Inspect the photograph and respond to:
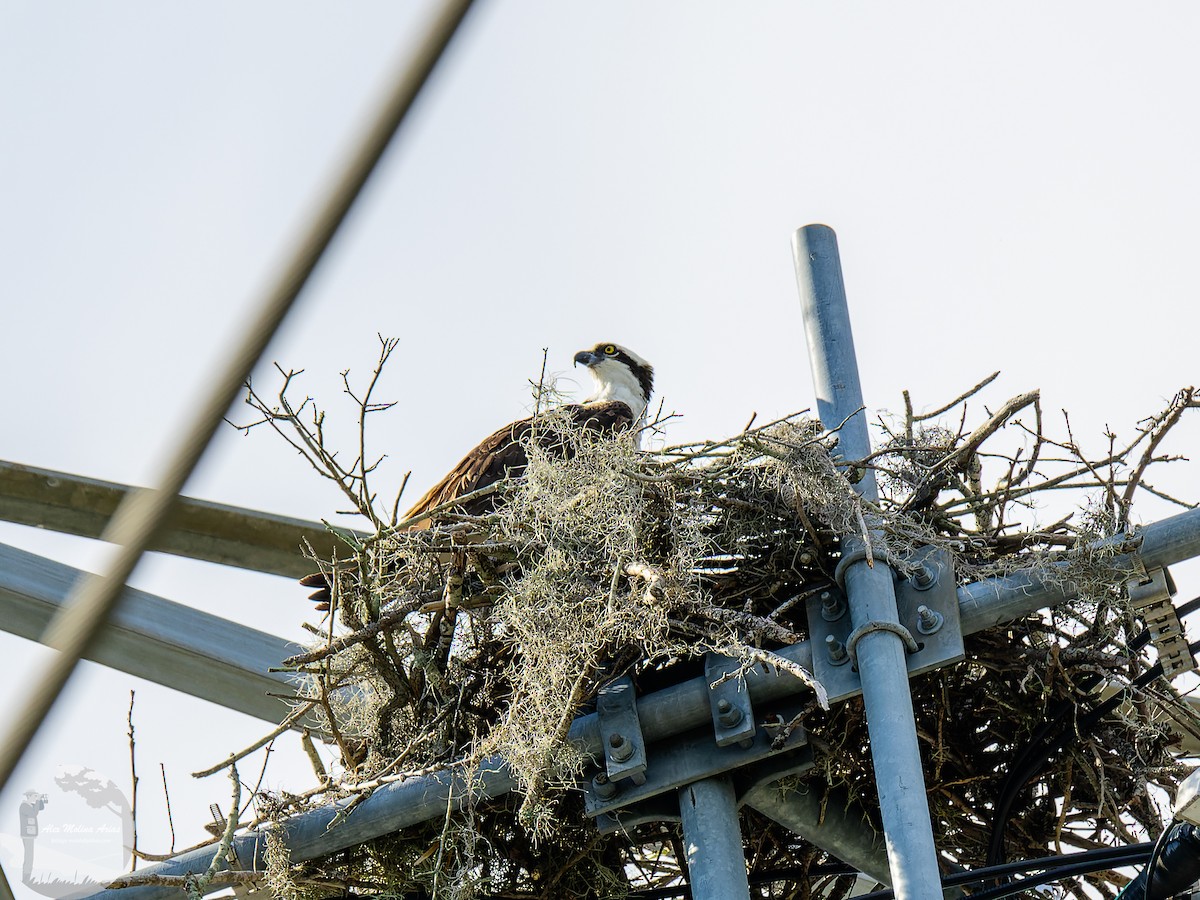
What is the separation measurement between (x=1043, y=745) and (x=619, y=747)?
1.11 meters

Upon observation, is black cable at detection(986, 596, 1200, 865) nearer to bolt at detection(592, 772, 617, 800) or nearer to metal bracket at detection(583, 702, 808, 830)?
metal bracket at detection(583, 702, 808, 830)

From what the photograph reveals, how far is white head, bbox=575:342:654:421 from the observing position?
741 cm

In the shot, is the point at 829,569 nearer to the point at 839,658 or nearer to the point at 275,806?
the point at 839,658

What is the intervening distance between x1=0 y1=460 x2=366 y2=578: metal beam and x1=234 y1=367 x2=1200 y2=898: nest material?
48.4 inches

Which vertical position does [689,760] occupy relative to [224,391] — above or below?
above

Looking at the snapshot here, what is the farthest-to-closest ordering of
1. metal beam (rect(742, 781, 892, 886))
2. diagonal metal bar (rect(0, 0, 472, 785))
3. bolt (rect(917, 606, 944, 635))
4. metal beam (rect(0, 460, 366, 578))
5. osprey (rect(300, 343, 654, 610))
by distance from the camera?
1. metal beam (rect(0, 460, 366, 578))
2. osprey (rect(300, 343, 654, 610))
3. metal beam (rect(742, 781, 892, 886))
4. bolt (rect(917, 606, 944, 635))
5. diagonal metal bar (rect(0, 0, 472, 785))

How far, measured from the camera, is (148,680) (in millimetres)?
5070

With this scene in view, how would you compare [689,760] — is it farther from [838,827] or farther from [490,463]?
[490,463]

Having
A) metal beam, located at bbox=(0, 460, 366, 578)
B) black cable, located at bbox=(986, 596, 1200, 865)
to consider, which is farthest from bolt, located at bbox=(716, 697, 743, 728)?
metal beam, located at bbox=(0, 460, 366, 578)

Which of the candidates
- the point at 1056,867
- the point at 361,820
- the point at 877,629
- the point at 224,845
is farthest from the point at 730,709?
the point at 224,845

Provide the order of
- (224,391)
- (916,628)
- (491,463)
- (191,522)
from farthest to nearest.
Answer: (191,522)
(491,463)
(916,628)
(224,391)

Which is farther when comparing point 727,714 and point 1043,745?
point 1043,745

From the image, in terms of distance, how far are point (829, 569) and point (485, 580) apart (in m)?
0.90

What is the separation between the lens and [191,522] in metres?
5.45
